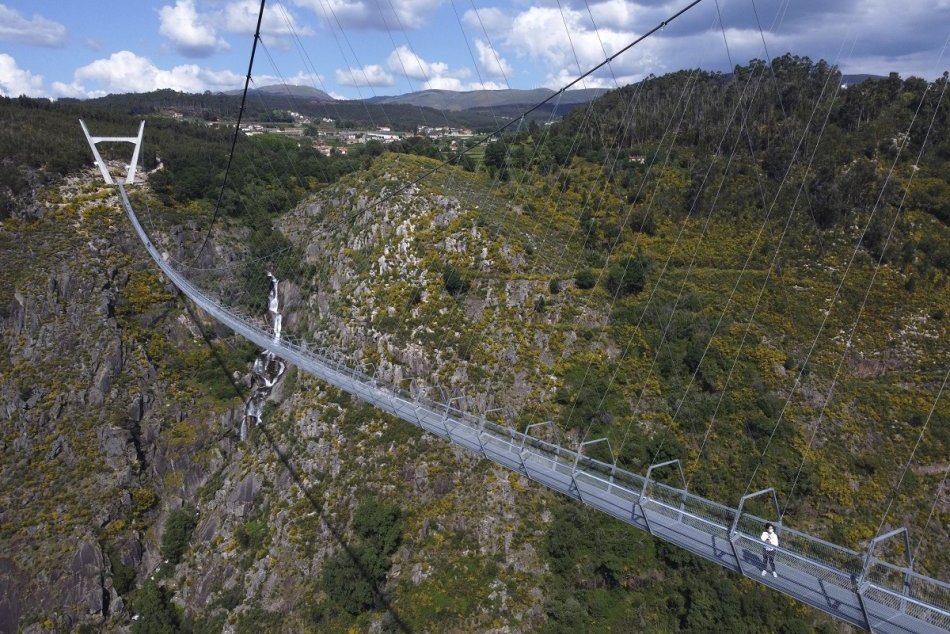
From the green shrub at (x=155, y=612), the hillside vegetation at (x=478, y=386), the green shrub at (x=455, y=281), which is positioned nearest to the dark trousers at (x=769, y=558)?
the hillside vegetation at (x=478, y=386)

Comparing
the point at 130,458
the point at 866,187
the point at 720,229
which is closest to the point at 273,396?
the point at 130,458

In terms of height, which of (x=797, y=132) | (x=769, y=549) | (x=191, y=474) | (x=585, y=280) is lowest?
(x=191, y=474)

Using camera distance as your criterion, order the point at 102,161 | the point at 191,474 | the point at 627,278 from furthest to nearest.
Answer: the point at 102,161
the point at 191,474
the point at 627,278

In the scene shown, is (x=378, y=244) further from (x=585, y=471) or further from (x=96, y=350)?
(x=585, y=471)

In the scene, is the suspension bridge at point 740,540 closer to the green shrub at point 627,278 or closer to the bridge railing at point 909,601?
the bridge railing at point 909,601

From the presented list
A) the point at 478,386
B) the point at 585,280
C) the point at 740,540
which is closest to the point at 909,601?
the point at 740,540

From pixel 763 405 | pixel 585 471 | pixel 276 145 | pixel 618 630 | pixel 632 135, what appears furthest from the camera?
pixel 276 145

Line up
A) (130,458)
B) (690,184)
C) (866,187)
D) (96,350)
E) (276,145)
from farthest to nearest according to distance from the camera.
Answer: (276,145) < (690,184) < (866,187) < (96,350) < (130,458)

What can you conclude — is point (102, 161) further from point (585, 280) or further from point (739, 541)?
point (739, 541)

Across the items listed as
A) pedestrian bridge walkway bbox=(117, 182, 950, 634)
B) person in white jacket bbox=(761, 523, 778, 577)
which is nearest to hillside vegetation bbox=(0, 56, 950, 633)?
pedestrian bridge walkway bbox=(117, 182, 950, 634)
